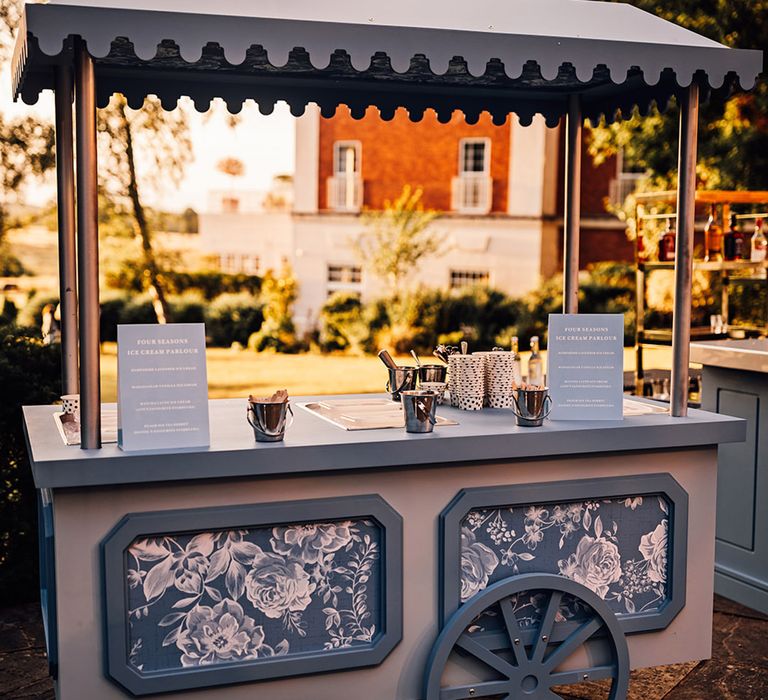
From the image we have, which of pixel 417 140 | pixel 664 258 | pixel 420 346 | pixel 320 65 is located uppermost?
pixel 417 140

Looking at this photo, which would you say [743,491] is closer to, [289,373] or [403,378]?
[403,378]

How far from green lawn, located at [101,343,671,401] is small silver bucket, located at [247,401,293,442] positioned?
9.04 m

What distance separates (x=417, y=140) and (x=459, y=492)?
57.8 feet

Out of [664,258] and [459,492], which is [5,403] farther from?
[664,258]

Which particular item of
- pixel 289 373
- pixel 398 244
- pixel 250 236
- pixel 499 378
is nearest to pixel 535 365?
pixel 499 378

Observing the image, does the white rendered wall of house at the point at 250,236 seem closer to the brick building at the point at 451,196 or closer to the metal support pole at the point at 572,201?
the brick building at the point at 451,196

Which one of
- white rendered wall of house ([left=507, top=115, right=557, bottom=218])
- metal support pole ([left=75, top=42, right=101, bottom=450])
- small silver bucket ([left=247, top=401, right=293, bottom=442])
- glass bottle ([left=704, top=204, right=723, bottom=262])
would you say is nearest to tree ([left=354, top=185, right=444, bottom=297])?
white rendered wall of house ([left=507, top=115, right=557, bottom=218])

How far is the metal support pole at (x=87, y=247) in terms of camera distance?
2.60m

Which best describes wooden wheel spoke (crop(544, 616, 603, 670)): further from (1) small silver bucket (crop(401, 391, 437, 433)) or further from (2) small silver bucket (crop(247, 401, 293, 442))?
(2) small silver bucket (crop(247, 401, 293, 442))

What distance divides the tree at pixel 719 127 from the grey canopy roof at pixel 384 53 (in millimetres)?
7445

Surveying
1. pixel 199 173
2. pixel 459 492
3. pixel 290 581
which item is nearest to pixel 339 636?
pixel 290 581

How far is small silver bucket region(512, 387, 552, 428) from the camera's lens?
304 centimetres

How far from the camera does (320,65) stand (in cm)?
272

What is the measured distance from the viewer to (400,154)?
20.1 meters
